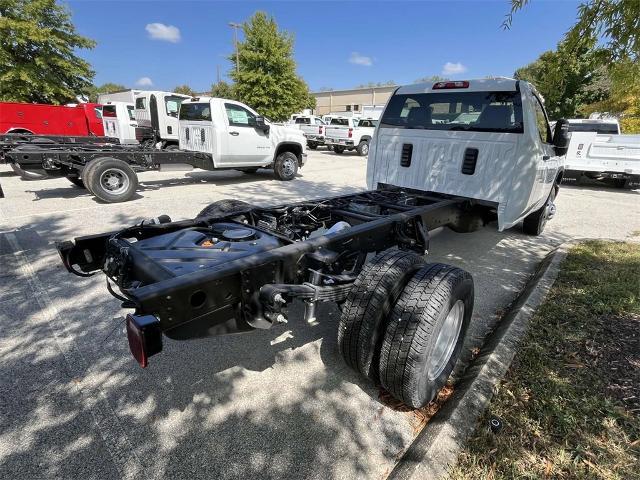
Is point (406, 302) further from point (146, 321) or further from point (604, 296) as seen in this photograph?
point (604, 296)

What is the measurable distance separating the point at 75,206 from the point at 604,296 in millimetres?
8265

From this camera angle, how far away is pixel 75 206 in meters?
6.82

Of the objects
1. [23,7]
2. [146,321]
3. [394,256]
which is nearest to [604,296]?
[394,256]

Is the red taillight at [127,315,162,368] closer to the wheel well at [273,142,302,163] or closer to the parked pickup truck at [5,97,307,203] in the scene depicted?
the parked pickup truck at [5,97,307,203]

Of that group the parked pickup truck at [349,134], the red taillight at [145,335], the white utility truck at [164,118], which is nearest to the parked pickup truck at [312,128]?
the parked pickup truck at [349,134]

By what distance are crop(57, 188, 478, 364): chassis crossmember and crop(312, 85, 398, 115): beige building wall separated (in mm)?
53250

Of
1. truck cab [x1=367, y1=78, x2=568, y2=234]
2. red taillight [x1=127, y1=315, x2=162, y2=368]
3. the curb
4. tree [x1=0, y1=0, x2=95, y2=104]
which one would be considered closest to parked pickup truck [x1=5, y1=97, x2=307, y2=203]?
truck cab [x1=367, y1=78, x2=568, y2=234]

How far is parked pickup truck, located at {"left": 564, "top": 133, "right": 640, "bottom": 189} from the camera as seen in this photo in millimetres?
10273

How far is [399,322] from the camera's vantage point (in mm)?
2096

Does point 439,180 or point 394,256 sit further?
point 439,180

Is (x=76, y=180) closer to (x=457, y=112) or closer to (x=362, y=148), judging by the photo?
(x=457, y=112)

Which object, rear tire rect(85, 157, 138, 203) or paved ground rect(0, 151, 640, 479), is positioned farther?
rear tire rect(85, 157, 138, 203)

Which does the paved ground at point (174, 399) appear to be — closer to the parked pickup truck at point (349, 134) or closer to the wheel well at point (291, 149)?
the wheel well at point (291, 149)

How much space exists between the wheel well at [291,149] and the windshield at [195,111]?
7.29 ft
